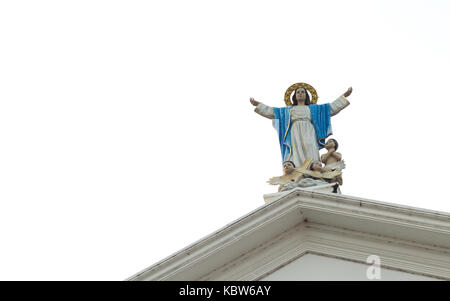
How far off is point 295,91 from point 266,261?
422 cm

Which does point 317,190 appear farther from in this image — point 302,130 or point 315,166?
point 302,130

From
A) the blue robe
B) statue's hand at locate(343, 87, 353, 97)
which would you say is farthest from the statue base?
statue's hand at locate(343, 87, 353, 97)

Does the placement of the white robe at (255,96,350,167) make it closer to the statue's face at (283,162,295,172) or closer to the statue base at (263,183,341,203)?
the statue's face at (283,162,295,172)

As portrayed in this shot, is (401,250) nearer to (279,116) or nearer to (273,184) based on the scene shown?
(273,184)

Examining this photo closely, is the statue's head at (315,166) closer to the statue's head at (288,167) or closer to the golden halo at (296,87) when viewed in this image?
the statue's head at (288,167)

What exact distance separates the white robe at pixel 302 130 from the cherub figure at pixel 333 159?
5.9 inches

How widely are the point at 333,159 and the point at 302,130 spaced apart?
827 millimetres

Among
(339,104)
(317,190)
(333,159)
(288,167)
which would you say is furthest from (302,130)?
(317,190)

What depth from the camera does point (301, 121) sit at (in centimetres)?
1491

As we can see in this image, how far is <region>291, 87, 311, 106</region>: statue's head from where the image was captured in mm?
15492

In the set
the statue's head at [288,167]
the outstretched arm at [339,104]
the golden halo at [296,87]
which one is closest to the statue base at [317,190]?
the statue's head at [288,167]

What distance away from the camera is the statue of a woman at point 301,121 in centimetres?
1443
